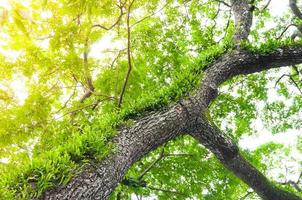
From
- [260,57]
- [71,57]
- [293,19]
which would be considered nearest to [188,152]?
[260,57]

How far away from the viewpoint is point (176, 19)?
31.1ft

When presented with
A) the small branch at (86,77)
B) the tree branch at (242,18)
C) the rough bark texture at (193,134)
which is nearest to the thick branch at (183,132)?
the rough bark texture at (193,134)

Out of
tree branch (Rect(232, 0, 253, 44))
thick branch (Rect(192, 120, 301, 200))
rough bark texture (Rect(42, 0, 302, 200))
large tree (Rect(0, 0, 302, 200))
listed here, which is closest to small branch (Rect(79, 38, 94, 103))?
large tree (Rect(0, 0, 302, 200))

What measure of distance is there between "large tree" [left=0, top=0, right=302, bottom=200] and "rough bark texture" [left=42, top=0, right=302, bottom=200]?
0.02 meters

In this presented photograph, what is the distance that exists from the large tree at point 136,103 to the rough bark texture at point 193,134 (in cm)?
2

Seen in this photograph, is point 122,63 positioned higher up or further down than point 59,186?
higher up

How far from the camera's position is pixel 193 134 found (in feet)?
17.9

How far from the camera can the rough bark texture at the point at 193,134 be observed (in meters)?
3.31

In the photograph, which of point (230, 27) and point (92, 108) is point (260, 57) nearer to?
point (92, 108)

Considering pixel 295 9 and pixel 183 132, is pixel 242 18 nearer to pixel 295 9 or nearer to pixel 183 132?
pixel 183 132

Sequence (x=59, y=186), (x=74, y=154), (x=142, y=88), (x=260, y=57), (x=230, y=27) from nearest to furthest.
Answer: (x=59, y=186), (x=74, y=154), (x=260, y=57), (x=142, y=88), (x=230, y=27)

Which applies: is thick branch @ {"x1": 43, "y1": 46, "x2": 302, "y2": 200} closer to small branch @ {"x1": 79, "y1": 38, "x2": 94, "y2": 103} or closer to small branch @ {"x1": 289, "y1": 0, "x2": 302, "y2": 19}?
small branch @ {"x1": 79, "y1": 38, "x2": 94, "y2": 103}

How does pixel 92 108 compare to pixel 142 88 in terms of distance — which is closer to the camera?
pixel 92 108

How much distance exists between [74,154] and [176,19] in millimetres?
6841
